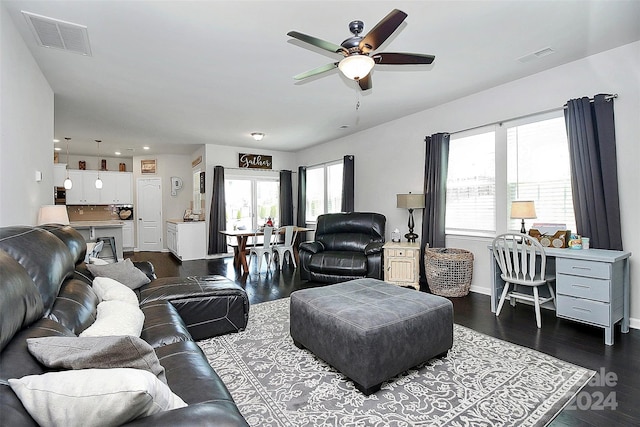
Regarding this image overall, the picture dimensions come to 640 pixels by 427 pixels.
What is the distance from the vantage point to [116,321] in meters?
1.60

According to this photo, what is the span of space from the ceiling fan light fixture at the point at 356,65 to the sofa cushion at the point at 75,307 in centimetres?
228

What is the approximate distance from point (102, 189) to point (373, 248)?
7786 mm

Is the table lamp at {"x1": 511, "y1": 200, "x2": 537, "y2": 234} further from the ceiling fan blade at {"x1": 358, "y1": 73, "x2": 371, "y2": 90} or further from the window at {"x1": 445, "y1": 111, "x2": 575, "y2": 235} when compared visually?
the ceiling fan blade at {"x1": 358, "y1": 73, "x2": 371, "y2": 90}

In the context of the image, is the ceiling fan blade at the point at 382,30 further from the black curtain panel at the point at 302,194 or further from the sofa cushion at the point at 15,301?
the black curtain panel at the point at 302,194

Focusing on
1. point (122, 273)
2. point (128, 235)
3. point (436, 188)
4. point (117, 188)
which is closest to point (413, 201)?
point (436, 188)

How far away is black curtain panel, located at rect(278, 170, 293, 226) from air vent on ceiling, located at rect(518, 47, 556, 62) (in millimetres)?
5788

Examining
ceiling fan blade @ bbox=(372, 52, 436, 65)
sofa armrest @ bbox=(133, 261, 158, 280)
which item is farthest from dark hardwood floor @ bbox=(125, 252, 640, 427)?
ceiling fan blade @ bbox=(372, 52, 436, 65)

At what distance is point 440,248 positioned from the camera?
445cm

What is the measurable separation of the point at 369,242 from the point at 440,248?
1044 millimetres

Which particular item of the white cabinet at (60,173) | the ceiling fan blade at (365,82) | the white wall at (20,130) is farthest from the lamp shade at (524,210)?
the white cabinet at (60,173)

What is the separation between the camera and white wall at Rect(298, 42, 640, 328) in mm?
2982

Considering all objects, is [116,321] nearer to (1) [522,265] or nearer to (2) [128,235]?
(1) [522,265]

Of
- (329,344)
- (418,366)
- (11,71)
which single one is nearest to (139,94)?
(11,71)

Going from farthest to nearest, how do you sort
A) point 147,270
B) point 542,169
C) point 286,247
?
point 286,247 < point 542,169 < point 147,270
